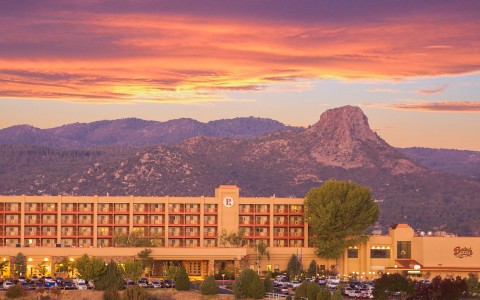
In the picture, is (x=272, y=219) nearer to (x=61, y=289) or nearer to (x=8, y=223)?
(x=8, y=223)

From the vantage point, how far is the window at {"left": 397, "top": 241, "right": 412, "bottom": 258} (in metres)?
177

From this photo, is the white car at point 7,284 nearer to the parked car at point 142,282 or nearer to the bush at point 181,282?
the parked car at point 142,282

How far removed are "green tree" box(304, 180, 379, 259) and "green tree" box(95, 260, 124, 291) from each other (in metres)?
48.8

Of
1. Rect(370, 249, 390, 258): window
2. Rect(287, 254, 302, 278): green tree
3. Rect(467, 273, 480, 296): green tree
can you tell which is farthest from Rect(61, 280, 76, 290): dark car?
Rect(370, 249, 390, 258): window

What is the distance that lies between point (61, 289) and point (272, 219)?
6168 centimetres

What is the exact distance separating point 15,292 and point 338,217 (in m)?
67.1

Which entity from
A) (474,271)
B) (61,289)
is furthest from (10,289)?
(474,271)

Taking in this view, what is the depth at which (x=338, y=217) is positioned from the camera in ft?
587

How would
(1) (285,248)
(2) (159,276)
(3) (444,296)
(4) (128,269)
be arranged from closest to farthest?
(3) (444,296), (4) (128,269), (2) (159,276), (1) (285,248)

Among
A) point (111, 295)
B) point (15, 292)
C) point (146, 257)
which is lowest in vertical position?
point (111, 295)

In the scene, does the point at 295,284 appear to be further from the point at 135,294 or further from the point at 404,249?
the point at 404,249

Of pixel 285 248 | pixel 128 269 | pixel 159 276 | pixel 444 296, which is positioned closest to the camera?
pixel 444 296

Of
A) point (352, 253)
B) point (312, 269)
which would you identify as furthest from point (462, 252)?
point (312, 269)

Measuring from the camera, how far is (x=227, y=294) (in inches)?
5285
